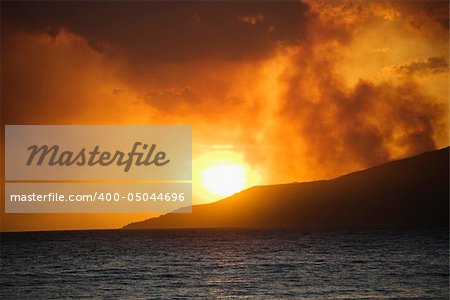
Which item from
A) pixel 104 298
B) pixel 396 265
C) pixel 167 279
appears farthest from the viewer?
pixel 396 265

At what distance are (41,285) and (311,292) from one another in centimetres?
2167

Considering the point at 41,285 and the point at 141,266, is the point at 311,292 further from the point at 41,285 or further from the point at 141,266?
the point at 141,266

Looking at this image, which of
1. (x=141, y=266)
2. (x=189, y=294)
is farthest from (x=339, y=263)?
(x=189, y=294)

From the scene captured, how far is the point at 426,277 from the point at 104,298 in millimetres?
24845

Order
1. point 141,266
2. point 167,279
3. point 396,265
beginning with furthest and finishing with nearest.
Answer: point 141,266 < point 396,265 < point 167,279

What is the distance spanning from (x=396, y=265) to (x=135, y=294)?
29.8 meters

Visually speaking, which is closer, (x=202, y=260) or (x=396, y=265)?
(x=396, y=265)

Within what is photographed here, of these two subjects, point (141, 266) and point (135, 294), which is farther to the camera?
point (141, 266)

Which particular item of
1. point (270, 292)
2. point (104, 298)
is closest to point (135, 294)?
point (104, 298)

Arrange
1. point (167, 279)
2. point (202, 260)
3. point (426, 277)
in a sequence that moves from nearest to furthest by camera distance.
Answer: point (426, 277) < point (167, 279) < point (202, 260)

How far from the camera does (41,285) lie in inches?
1959

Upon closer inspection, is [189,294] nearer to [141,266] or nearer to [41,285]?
[41,285]

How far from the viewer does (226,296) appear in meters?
41.1

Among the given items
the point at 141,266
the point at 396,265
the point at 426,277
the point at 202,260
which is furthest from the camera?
the point at 202,260
